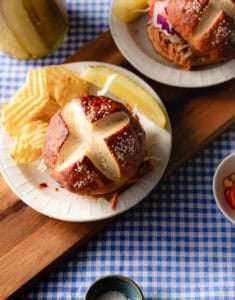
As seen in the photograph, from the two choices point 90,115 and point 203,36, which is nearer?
point 90,115

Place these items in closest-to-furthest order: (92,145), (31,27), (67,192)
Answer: (92,145) → (67,192) → (31,27)

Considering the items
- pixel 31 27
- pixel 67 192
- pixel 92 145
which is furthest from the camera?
pixel 31 27

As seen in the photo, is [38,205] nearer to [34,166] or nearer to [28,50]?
[34,166]

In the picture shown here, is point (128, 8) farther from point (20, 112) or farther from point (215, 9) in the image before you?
point (20, 112)

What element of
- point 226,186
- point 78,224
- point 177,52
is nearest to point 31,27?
point 177,52

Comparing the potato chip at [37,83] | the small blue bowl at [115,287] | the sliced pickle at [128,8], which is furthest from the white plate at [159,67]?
the small blue bowl at [115,287]

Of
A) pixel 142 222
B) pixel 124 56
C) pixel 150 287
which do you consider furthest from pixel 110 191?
pixel 124 56

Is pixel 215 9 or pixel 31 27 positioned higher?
pixel 31 27
